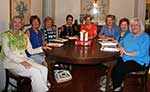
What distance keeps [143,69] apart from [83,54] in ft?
2.78

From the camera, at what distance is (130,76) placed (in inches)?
137

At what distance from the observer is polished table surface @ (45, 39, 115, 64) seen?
10.5 ft

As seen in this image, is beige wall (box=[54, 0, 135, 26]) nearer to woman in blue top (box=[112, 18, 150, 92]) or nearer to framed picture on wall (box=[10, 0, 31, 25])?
framed picture on wall (box=[10, 0, 31, 25])

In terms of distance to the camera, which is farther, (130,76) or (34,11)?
(34,11)

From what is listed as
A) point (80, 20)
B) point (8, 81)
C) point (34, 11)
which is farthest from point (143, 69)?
point (80, 20)

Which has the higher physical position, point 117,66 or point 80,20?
point 80,20

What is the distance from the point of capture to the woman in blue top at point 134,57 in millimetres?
3479

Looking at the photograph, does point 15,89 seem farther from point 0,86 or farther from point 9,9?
point 9,9

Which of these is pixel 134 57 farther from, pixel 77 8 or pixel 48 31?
pixel 77 8

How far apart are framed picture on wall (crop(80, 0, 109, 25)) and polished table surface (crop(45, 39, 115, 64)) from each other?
9.61 ft

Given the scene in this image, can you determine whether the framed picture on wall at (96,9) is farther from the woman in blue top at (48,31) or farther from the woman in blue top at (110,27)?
the woman in blue top at (48,31)

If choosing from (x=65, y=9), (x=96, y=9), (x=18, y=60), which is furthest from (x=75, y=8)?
(x=18, y=60)

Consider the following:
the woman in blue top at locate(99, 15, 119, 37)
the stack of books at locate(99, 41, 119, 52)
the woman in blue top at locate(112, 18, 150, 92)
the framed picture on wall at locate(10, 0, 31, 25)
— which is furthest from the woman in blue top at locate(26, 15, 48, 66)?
the woman in blue top at locate(99, 15, 119, 37)

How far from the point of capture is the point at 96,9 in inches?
257
